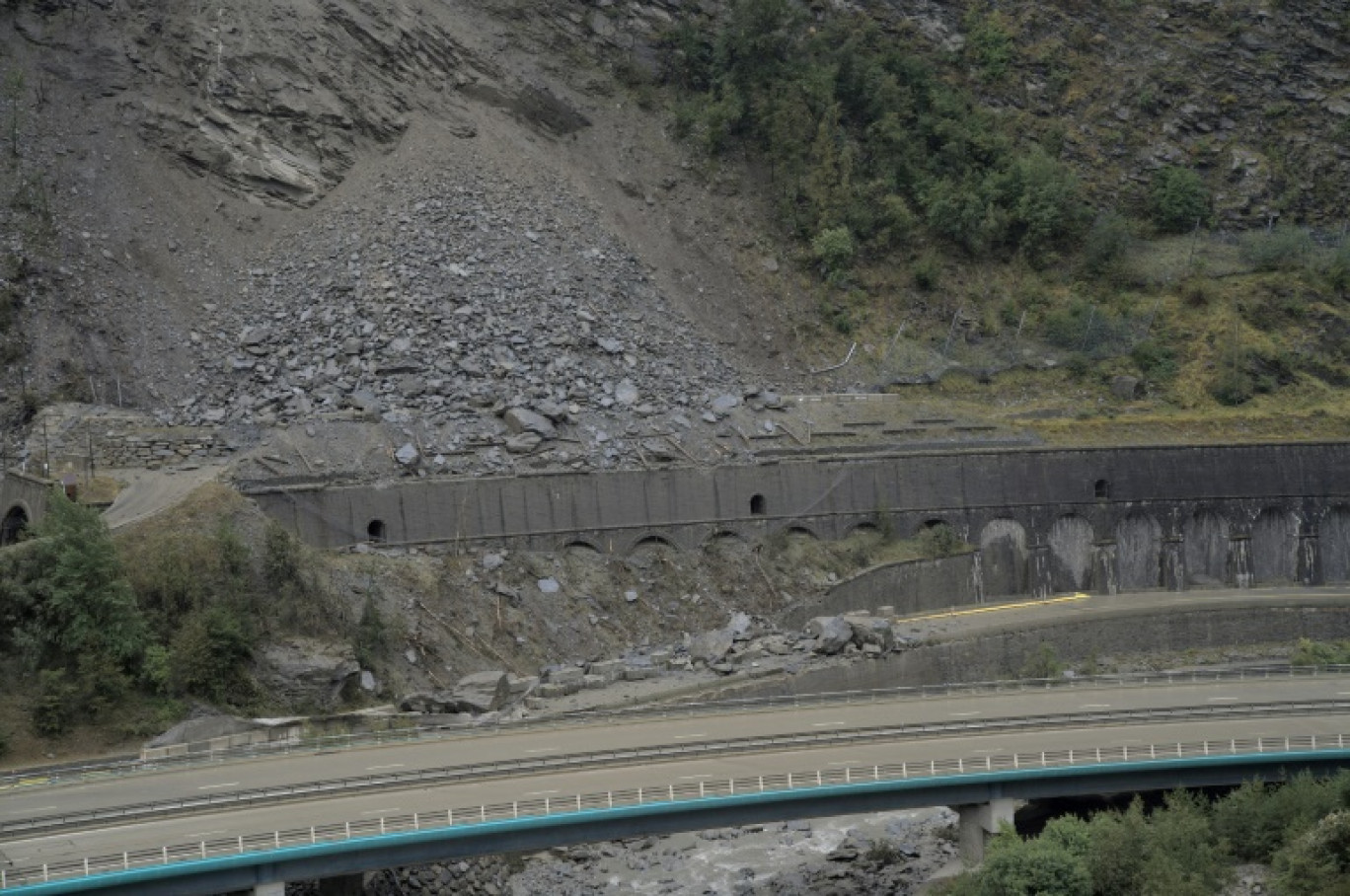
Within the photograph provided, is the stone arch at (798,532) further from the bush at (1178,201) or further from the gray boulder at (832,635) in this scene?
the bush at (1178,201)

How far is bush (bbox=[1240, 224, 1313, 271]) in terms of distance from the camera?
268ft

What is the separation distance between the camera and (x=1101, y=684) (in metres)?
44.4

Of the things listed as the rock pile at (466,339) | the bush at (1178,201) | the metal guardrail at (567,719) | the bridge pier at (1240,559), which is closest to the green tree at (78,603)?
the metal guardrail at (567,719)

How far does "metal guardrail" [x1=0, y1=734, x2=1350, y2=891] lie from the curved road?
2.46ft

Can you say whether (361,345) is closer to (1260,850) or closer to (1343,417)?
(1260,850)

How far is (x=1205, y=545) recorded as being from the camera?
6775 centimetres

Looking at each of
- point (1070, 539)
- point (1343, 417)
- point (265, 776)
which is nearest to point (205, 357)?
point (265, 776)

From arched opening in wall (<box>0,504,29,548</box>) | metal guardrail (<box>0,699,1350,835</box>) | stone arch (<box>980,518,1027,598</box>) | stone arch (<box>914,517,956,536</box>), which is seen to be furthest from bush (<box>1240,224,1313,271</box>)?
arched opening in wall (<box>0,504,29,548</box>)

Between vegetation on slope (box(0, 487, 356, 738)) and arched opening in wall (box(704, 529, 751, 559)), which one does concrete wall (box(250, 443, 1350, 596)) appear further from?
vegetation on slope (box(0, 487, 356, 738))

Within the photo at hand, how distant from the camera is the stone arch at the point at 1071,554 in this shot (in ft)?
218

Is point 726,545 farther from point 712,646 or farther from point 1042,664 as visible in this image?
point 1042,664

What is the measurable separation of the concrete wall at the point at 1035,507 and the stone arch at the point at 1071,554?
0.18 ft

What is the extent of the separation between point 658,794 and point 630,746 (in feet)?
15.4

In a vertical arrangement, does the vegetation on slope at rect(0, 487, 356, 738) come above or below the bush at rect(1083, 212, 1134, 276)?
below
